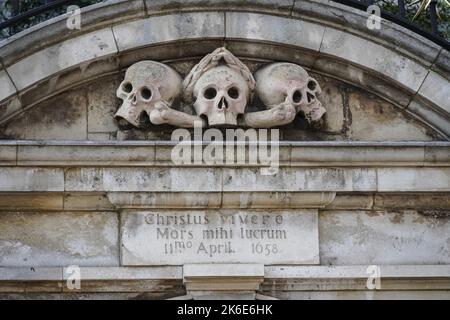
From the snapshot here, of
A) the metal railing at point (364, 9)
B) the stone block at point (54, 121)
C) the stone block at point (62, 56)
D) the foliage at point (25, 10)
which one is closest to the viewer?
the stone block at point (62, 56)

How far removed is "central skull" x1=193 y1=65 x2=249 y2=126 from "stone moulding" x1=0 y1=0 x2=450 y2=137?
28 centimetres

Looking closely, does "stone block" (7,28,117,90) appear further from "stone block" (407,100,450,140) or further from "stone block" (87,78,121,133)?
"stone block" (407,100,450,140)

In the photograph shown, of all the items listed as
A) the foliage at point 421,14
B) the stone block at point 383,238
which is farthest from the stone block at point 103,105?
the foliage at point 421,14

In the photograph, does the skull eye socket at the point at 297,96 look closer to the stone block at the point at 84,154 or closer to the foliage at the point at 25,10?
the stone block at the point at 84,154

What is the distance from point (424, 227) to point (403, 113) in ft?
→ 2.76

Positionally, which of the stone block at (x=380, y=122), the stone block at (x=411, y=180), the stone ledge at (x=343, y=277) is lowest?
the stone ledge at (x=343, y=277)

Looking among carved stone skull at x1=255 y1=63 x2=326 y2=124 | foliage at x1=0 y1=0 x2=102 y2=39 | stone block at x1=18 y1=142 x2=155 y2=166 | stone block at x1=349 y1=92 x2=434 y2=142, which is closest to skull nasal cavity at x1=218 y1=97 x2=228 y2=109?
carved stone skull at x1=255 y1=63 x2=326 y2=124

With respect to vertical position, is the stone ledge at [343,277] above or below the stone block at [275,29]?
below

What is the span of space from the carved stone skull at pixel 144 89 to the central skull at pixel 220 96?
195 mm

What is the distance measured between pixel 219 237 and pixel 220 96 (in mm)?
970

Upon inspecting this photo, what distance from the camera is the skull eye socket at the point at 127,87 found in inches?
420

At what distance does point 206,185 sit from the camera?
1046cm
